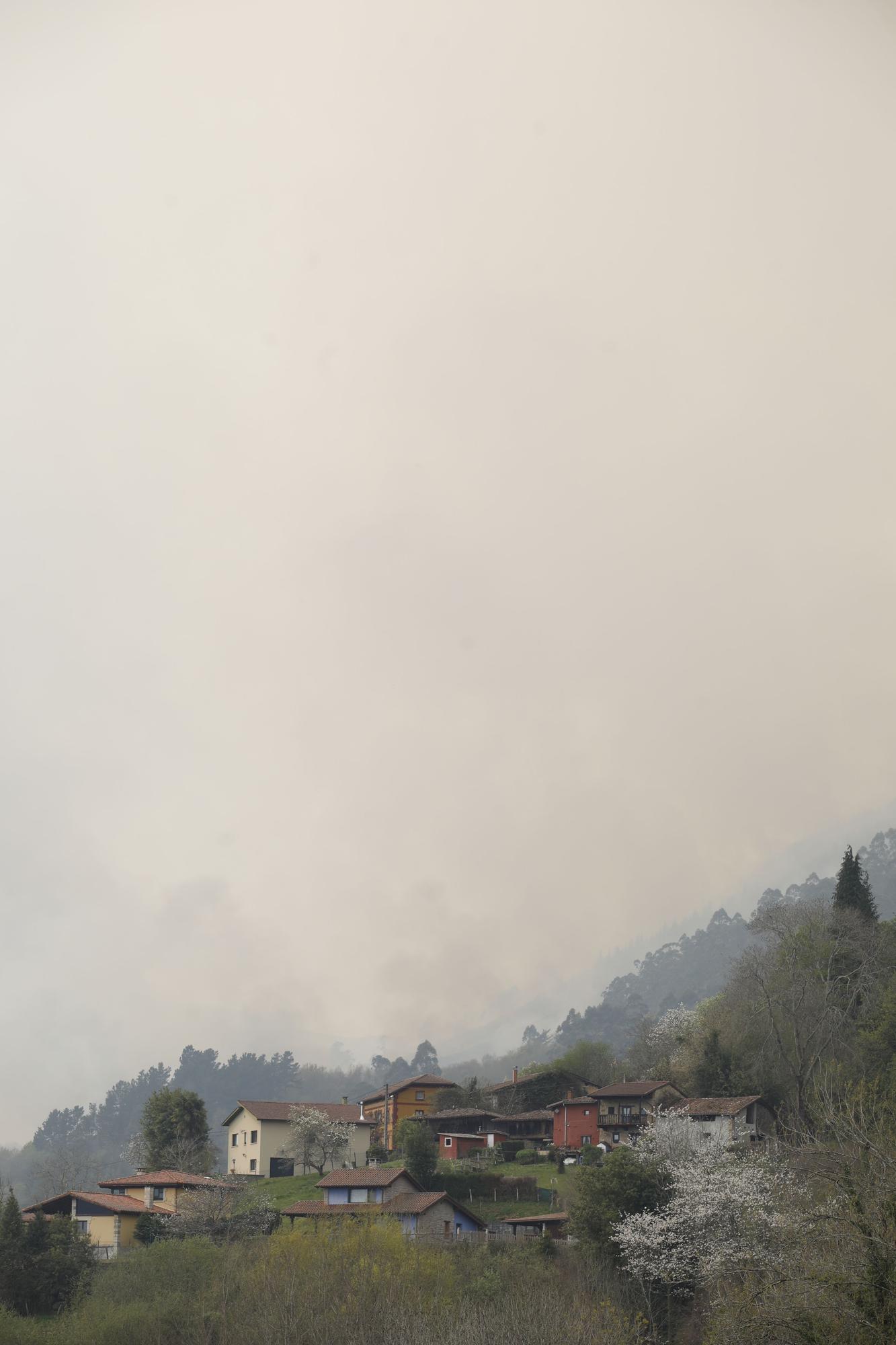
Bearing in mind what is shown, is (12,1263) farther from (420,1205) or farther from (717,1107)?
(717,1107)

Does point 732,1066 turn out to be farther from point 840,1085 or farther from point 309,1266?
point 309,1266

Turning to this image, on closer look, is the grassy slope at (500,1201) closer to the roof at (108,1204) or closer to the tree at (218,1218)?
the tree at (218,1218)

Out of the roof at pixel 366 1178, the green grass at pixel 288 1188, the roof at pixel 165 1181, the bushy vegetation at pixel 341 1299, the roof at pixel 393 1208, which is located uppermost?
the roof at pixel 165 1181

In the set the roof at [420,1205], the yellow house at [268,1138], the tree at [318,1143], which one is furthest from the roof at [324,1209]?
the yellow house at [268,1138]

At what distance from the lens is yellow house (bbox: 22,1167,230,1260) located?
181 ft

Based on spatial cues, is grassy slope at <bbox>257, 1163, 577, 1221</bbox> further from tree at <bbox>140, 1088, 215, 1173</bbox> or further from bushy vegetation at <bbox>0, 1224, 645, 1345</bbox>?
bushy vegetation at <bbox>0, 1224, 645, 1345</bbox>

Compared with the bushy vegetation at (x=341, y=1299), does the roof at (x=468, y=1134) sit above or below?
above

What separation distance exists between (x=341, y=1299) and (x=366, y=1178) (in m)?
19.9

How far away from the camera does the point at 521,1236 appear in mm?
50375

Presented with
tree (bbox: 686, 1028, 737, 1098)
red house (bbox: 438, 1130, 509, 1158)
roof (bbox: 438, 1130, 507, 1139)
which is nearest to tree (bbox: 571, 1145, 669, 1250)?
tree (bbox: 686, 1028, 737, 1098)

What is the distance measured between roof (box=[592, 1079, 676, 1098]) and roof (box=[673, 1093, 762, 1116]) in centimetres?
618

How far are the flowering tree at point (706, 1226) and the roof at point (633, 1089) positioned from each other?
63.9 feet

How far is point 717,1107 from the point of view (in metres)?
58.8

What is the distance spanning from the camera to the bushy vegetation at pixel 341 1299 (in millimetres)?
33875
